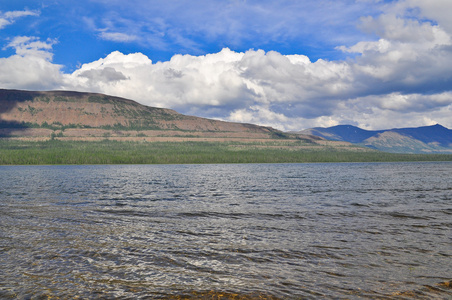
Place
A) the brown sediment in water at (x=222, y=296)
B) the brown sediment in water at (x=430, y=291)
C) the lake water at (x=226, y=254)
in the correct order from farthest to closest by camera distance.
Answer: the lake water at (x=226, y=254), the brown sediment in water at (x=430, y=291), the brown sediment in water at (x=222, y=296)

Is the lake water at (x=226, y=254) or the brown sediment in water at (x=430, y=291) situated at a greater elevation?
the brown sediment in water at (x=430, y=291)

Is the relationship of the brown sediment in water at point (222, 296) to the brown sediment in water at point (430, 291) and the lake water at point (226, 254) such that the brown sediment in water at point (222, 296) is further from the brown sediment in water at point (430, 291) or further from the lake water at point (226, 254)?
the brown sediment in water at point (430, 291)

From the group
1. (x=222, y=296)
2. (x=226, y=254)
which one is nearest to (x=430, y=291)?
(x=222, y=296)

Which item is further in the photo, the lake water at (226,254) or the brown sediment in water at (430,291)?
the lake water at (226,254)

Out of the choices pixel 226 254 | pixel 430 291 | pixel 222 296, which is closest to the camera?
pixel 222 296

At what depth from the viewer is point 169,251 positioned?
18500mm

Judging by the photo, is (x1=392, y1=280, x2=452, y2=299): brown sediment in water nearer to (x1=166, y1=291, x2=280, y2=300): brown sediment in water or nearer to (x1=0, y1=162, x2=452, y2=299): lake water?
(x1=0, y1=162, x2=452, y2=299): lake water

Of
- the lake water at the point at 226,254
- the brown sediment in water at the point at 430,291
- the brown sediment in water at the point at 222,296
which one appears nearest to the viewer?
the brown sediment in water at the point at 222,296

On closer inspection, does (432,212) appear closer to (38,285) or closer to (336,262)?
(336,262)

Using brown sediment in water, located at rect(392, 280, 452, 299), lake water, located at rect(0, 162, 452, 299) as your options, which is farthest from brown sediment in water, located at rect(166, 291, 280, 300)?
brown sediment in water, located at rect(392, 280, 452, 299)

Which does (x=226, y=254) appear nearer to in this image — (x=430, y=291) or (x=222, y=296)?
(x=222, y=296)

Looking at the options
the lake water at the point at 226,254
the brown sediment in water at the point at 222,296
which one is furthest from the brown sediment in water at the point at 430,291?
the brown sediment in water at the point at 222,296

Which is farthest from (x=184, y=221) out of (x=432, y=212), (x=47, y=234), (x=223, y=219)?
(x=432, y=212)

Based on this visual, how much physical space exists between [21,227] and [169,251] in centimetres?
1421
